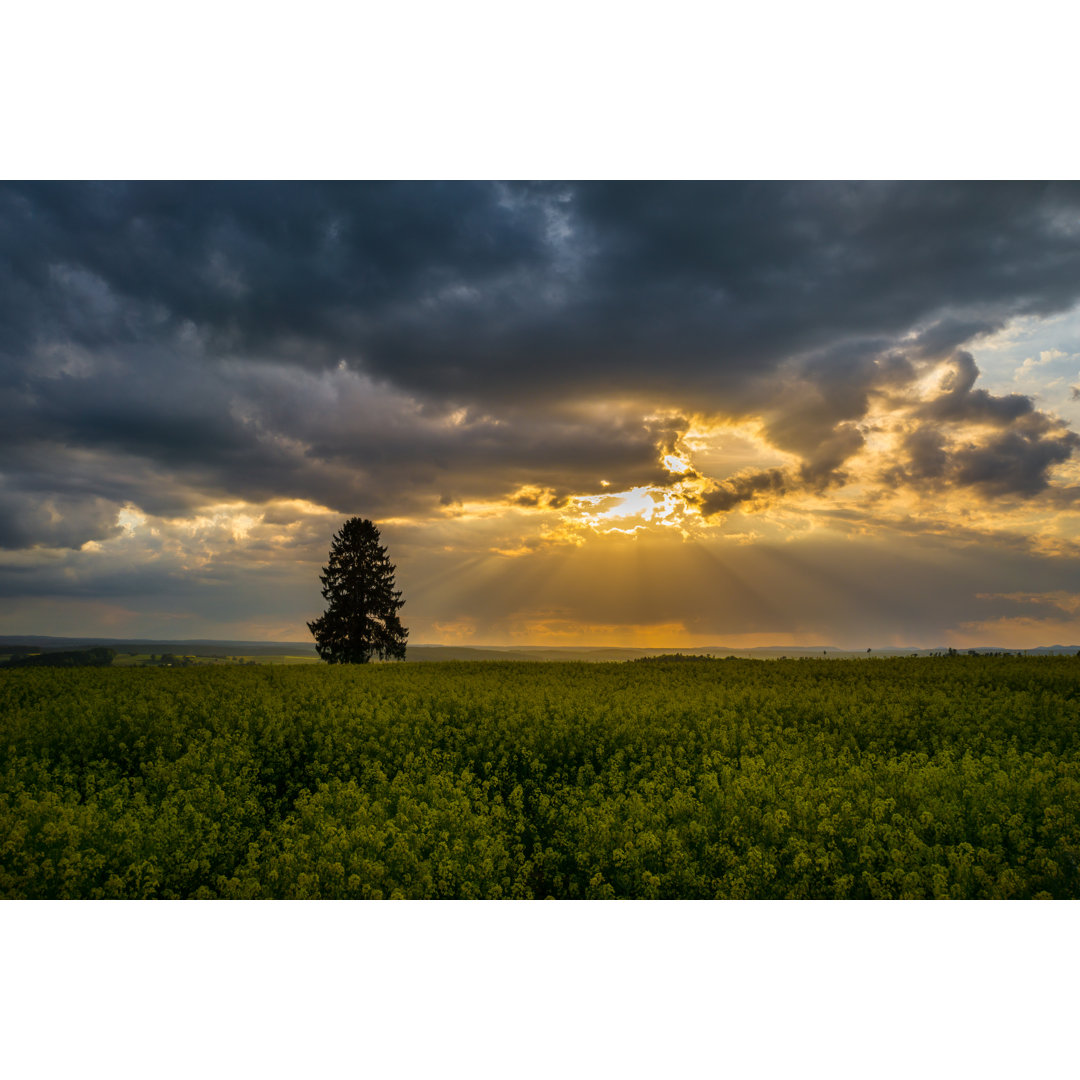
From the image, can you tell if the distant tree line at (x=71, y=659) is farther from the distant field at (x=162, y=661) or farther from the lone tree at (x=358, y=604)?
the lone tree at (x=358, y=604)

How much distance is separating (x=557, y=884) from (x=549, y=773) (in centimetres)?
289

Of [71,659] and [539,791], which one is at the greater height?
[71,659]

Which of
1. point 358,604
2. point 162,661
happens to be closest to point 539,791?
point 162,661

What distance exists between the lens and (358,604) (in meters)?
33.5

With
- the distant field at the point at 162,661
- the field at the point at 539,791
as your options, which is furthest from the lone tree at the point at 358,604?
the field at the point at 539,791

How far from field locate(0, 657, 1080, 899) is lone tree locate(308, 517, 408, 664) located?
18641 mm

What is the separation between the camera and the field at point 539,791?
6.79 metres

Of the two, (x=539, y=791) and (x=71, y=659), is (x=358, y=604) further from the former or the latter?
(x=539, y=791)

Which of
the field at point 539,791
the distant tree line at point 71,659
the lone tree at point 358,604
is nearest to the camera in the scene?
the field at point 539,791

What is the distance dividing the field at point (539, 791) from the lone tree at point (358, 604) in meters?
18.6

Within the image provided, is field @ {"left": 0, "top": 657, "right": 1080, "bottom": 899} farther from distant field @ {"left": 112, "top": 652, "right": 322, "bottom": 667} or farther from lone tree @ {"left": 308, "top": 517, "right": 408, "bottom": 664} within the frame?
lone tree @ {"left": 308, "top": 517, "right": 408, "bottom": 664}

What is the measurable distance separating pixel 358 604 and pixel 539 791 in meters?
25.7

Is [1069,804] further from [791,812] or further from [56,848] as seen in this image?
[56,848]

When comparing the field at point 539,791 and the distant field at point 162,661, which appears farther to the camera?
the distant field at point 162,661
